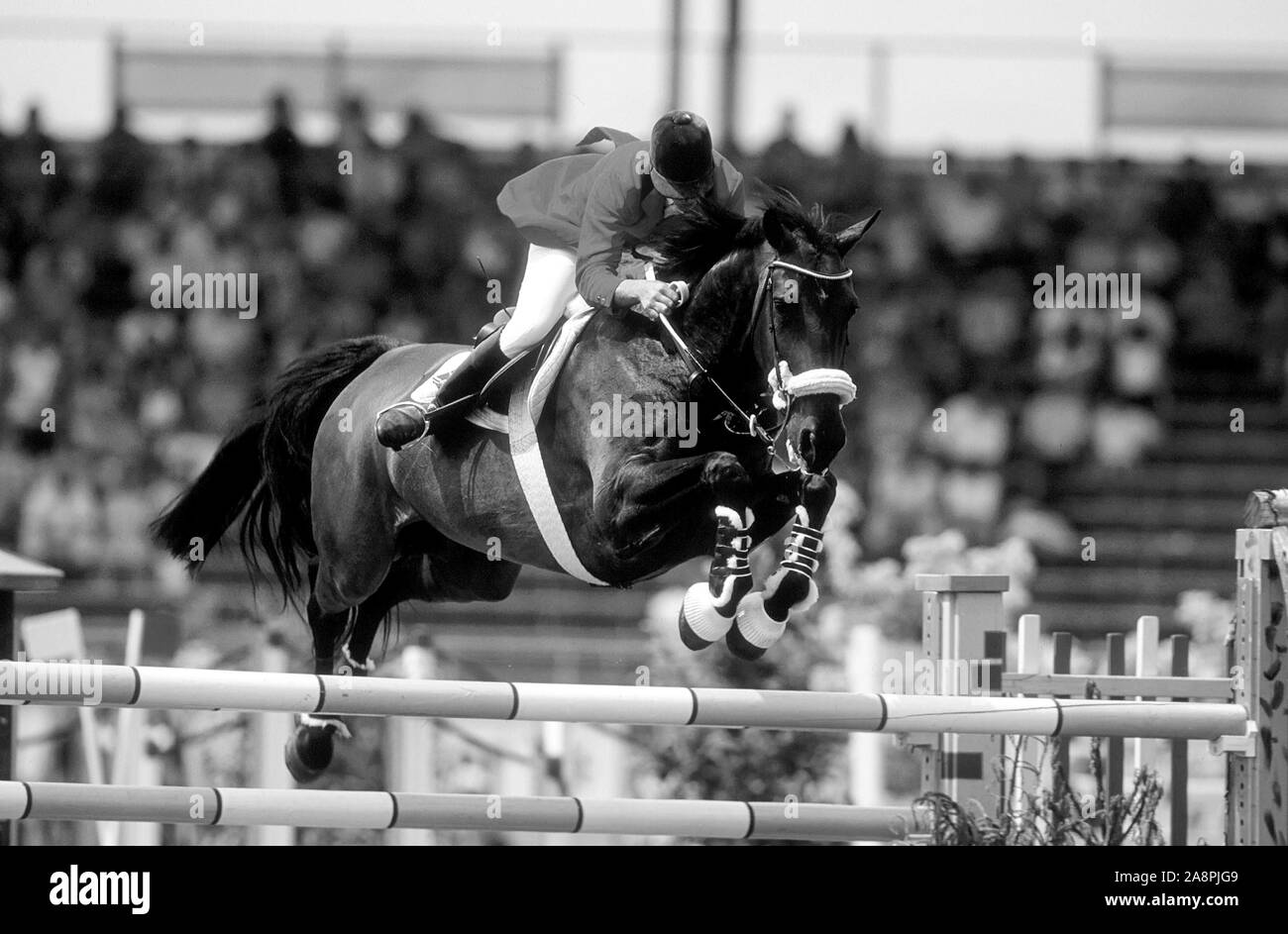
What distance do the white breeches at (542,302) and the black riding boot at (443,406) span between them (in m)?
0.06

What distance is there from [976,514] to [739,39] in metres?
2.53

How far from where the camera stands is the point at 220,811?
3404mm

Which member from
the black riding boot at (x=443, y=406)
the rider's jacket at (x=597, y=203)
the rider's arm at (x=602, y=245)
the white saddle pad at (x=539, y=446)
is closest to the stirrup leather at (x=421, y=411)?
the black riding boot at (x=443, y=406)

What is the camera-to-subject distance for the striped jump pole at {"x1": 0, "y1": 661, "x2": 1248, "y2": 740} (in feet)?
10.1

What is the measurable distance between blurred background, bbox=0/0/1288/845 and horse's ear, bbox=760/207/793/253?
10.8ft

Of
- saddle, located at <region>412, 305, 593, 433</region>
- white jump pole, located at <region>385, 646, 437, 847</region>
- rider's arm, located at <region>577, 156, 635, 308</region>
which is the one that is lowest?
white jump pole, located at <region>385, 646, 437, 847</region>

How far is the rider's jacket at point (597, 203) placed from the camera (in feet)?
11.4

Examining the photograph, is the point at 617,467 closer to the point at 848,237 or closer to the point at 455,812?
the point at 848,237

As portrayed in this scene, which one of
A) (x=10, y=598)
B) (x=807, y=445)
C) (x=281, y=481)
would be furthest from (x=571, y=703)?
(x=281, y=481)

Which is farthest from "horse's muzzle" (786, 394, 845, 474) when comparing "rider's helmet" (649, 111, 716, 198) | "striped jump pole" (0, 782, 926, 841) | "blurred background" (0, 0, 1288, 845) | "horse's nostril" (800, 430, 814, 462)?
"blurred background" (0, 0, 1288, 845)

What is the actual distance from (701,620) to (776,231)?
781 mm

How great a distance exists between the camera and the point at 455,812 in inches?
142

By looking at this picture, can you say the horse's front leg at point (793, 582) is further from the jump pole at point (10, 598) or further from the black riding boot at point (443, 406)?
the jump pole at point (10, 598)

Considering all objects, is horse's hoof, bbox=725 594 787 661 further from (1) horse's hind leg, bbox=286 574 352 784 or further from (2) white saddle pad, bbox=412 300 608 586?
(1) horse's hind leg, bbox=286 574 352 784
